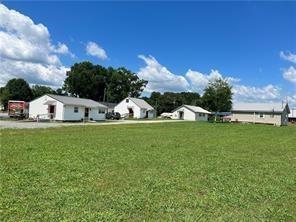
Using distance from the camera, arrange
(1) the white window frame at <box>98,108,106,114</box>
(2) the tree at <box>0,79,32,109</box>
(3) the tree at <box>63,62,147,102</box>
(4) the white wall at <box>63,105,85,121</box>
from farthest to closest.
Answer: (3) the tree at <box>63,62,147,102</box>
(2) the tree at <box>0,79,32,109</box>
(1) the white window frame at <box>98,108,106,114</box>
(4) the white wall at <box>63,105,85,121</box>

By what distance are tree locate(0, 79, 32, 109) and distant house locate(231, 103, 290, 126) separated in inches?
2147

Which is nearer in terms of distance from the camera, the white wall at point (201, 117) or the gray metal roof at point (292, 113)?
the white wall at point (201, 117)

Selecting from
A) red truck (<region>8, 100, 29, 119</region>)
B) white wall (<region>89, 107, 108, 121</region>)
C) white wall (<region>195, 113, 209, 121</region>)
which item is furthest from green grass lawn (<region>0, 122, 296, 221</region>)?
white wall (<region>195, 113, 209, 121</region>)

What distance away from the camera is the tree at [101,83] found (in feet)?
284

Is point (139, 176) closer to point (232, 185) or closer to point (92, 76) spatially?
point (232, 185)

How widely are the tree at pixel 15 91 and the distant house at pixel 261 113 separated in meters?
54.5

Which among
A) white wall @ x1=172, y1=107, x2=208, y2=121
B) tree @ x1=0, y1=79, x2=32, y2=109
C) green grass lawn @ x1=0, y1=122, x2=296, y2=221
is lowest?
green grass lawn @ x1=0, y1=122, x2=296, y2=221

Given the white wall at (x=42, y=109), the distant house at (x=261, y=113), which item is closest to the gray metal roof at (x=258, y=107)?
the distant house at (x=261, y=113)

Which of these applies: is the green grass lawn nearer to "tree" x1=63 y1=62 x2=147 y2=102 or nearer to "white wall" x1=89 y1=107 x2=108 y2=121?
"white wall" x1=89 y1=107 x2=108 y2=121

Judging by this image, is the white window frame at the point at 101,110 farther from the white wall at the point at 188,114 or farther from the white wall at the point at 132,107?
the white wall at the point at 188,114

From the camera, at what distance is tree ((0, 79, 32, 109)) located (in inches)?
3214

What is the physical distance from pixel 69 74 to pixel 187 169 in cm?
8217

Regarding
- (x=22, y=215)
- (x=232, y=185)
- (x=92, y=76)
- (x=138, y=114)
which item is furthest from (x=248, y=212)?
(x=92, y=76)

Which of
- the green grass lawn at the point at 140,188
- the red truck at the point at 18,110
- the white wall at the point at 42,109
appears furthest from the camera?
the red truck at the point at 18,110
